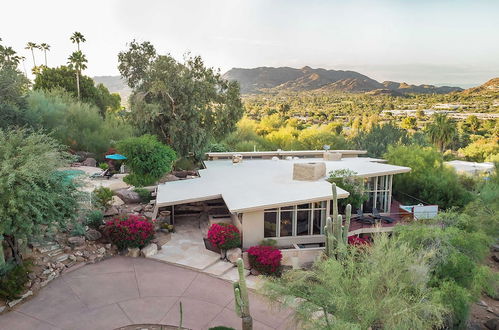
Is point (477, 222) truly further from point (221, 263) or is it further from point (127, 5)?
point (127, 5)

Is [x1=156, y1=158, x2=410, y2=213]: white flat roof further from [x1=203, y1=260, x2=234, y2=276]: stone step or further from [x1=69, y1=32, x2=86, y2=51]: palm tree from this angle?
[x1=69, y1=32, x2=86, y2=51]: palm tree

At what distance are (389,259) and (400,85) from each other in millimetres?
115076

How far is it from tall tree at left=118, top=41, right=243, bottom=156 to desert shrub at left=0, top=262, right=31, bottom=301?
16.1m

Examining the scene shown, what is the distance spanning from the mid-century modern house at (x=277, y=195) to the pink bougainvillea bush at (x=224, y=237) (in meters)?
0.40

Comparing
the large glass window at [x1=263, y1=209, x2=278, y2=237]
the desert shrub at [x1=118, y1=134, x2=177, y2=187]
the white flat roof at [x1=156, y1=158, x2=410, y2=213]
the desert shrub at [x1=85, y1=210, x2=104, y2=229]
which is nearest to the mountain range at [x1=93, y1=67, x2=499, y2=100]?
Answer: the desert shrub at [x1=118, y1=134, x2=177, y2=187]

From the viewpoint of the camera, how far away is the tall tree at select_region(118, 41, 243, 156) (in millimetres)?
25797

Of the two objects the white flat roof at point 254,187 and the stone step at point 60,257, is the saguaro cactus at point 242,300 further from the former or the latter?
the stone step at point 60,257

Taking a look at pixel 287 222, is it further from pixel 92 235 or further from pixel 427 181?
pixel 427 181

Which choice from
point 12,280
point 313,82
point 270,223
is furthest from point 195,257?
point 313,82

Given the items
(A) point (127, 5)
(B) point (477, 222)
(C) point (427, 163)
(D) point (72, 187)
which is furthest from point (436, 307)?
(A) point (127, 5)

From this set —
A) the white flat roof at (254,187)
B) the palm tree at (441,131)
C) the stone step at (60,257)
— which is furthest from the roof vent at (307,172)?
the palm tree at (441,131)

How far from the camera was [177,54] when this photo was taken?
2689 cm

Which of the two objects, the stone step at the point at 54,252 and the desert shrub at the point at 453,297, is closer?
the desert shrub at the point at 453,297

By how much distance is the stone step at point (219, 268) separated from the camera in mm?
11797
